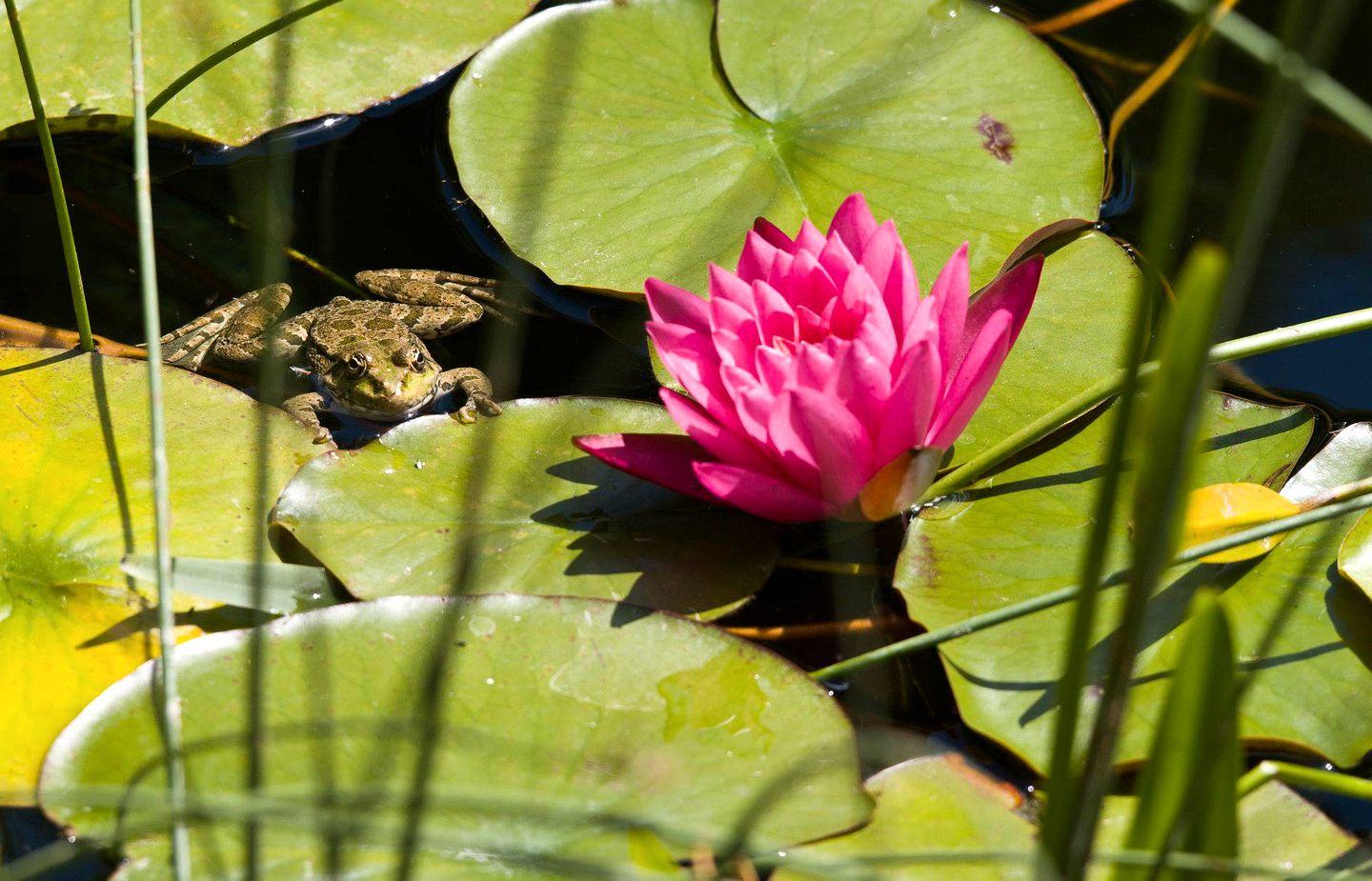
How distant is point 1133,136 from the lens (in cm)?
322

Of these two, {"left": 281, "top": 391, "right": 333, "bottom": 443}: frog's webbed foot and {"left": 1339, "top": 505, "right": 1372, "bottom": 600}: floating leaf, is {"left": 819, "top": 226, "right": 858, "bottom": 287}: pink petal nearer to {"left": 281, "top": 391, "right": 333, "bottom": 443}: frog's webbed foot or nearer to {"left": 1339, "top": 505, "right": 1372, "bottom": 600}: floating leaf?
{"left": 1339, "top": 505, "right": 1372, "bottom": 600}: floating leaf

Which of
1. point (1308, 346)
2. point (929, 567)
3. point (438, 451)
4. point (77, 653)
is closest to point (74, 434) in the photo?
point (77, 653)

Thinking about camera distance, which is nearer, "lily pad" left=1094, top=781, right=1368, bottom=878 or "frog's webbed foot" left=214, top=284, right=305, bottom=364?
"lily pad" left=1094, top=781, right=1368, bottom=878

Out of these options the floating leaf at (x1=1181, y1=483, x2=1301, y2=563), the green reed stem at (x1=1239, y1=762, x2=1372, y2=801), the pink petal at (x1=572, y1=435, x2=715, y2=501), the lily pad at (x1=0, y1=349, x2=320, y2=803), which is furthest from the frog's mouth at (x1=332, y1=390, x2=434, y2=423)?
the green reed stem at (x1=1239, y1=762, x2=1372, y2=801)

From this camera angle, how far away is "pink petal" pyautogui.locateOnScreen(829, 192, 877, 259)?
2.01m

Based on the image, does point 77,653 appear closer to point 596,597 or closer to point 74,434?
point 74,434

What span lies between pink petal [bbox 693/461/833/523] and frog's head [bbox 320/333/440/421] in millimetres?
1499

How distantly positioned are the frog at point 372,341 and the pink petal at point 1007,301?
147cm

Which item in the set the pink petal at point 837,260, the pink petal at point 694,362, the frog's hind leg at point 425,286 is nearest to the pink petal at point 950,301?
the pink petal at point 837,260

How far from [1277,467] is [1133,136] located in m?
1.49

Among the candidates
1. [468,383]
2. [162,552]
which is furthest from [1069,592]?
[468,383]

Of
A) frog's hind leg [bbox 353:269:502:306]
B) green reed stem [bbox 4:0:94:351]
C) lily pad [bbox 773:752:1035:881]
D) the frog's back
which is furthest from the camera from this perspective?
the frog's back

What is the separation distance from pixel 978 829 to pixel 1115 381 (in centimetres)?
77

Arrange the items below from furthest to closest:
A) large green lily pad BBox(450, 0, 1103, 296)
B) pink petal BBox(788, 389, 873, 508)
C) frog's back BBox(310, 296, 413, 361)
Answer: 1. frog's back BBox(310, 296, 413, 361)
2. large green lily pad BBox(450, 0, 1103, 296)
3. pink petal BBox(788, 389, 873, 508)
